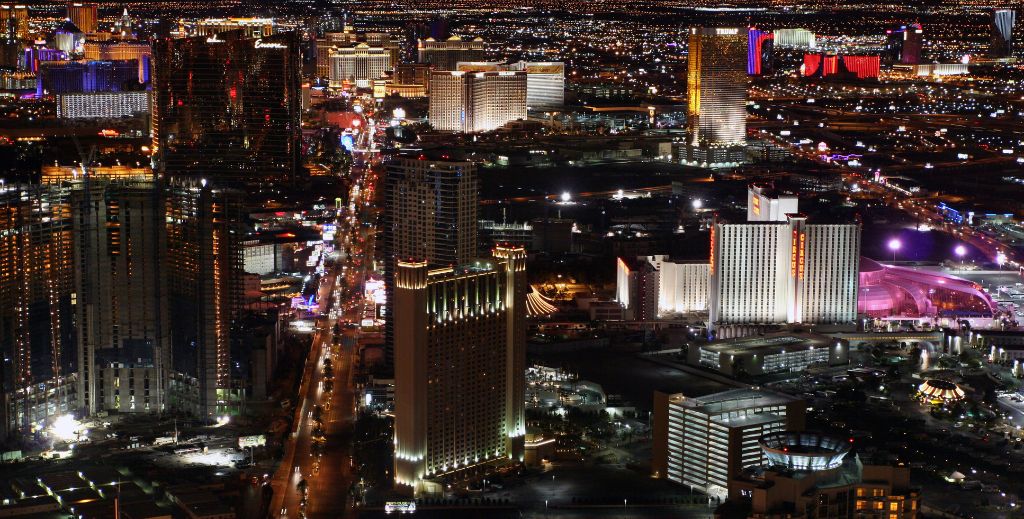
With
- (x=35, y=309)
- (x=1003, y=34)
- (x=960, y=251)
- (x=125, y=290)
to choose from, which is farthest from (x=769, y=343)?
(x=1003, y=34)

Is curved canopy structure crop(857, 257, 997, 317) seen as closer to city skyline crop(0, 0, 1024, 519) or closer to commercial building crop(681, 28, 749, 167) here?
city skyline crop(0, 0, 1024, 519)

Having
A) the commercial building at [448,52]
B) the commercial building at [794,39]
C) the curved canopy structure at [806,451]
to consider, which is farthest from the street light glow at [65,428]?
the commercial building at [794,39]

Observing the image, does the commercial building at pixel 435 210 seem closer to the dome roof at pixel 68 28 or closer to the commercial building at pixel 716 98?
the commercial building at pixel 716 98

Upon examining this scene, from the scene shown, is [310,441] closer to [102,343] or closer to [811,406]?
[102,343]

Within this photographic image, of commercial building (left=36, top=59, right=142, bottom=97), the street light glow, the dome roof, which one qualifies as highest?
the dome roof

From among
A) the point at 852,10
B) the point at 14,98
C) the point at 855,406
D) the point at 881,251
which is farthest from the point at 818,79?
the point at 855,406

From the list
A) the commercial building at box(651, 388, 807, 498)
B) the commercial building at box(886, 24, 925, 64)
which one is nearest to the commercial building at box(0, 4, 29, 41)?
the commercial building at box(886, 24, 925, 64)
